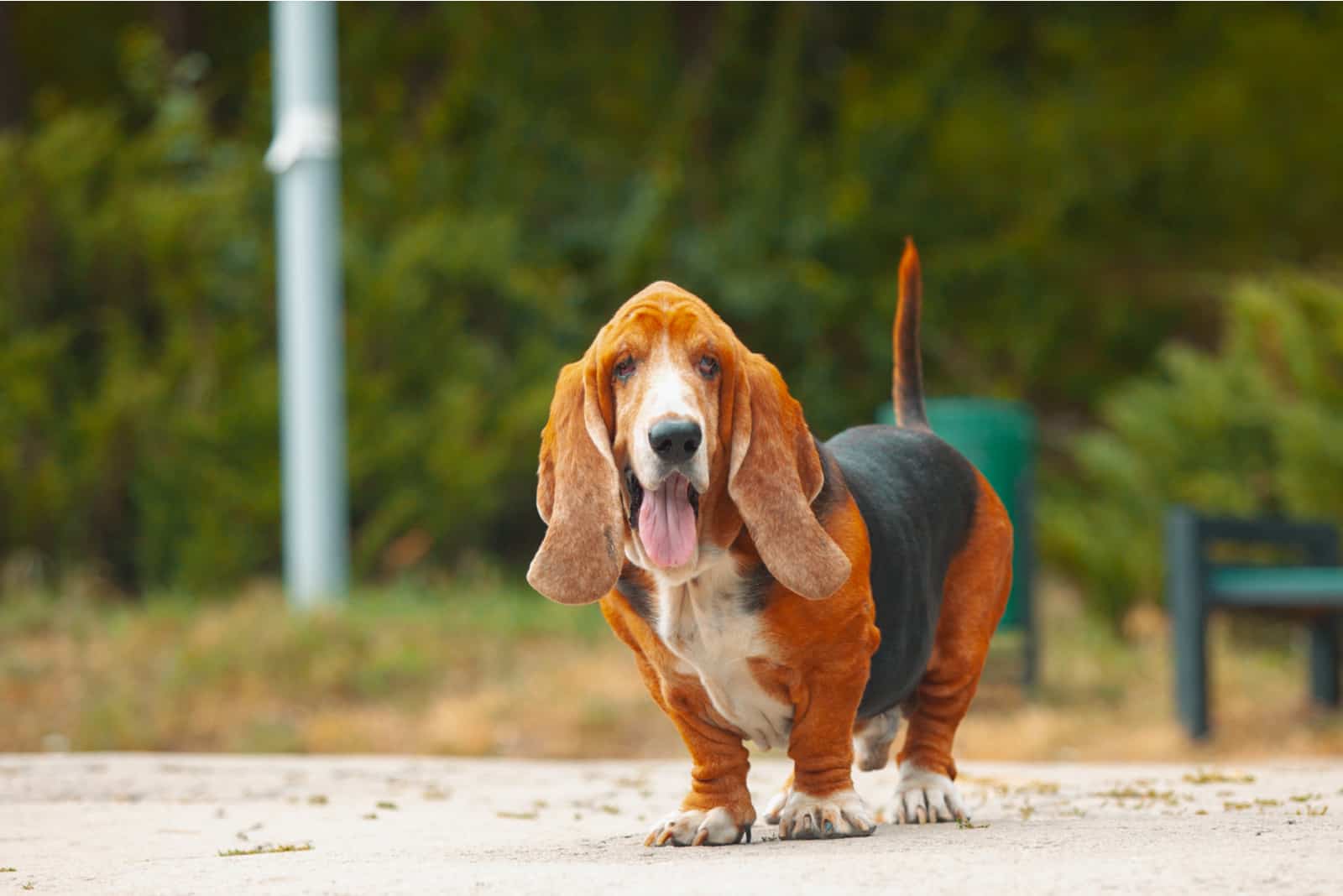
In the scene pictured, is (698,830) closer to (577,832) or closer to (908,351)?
(577,832)

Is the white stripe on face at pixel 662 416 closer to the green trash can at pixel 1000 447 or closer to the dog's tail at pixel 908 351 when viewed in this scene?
the dog's tail at pixel 908 351

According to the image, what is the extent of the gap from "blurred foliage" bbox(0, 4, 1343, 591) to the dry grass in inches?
50.4

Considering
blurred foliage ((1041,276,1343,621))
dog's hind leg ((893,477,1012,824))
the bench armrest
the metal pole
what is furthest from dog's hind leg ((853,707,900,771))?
blurred foliage ((1041,276,1343,621))

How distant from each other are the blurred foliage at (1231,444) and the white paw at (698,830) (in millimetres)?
7432

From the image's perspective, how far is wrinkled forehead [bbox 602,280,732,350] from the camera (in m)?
3.61

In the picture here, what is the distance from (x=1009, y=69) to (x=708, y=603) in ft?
54.6

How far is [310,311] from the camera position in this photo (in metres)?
10.0

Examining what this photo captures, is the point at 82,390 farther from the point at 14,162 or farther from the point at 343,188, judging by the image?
the point at 343,188

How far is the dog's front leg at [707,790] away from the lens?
3.88 m

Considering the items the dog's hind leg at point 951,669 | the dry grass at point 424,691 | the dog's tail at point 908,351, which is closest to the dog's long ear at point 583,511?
the dog's hind leg at point 951,669

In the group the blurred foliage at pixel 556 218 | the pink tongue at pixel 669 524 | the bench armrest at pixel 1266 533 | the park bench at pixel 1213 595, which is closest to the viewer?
the pink tongue at pixel 669 524

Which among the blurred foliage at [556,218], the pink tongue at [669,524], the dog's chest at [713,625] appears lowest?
the dog's chest at [713,625]

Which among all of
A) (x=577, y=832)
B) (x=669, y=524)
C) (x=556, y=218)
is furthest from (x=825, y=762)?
(x=556, y=218)

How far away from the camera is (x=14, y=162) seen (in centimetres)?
1085
